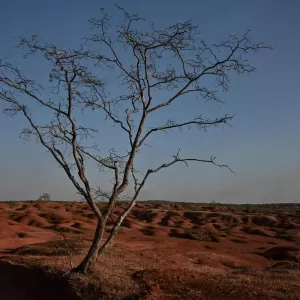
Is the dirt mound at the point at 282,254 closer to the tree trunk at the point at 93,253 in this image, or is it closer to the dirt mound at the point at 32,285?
the tree trunk at the point at 93,253

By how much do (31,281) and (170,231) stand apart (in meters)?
21.6

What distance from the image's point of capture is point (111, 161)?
938cm

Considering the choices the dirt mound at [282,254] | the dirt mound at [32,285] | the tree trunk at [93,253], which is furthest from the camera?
the dirt mound at [282,254]

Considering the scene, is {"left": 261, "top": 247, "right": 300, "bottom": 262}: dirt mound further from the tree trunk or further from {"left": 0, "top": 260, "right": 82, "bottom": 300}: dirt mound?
{"left": 0, "top": 260, "right": 82, "bottom": 300}: dirt mound

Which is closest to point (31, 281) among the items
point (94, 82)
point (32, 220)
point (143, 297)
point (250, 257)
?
point (143, 297)

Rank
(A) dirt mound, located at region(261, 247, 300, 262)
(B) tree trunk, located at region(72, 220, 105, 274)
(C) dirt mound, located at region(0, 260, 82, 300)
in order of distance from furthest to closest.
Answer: (A) dirt mound, located at region(261, 247, 300, 262) < (B) tree trunk, located at region(72, 220, 105, 274) < (C) dirt mound, located at region(0, 260, 82, 300)

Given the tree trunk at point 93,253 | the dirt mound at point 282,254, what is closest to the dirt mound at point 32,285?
the tree trunk at point 93,253

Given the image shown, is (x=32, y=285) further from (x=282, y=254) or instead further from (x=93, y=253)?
(x=282, y=254)

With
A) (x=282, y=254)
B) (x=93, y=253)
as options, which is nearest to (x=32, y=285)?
(x=93, y=253)

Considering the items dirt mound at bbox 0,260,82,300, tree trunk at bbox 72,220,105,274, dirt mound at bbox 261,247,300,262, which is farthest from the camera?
dirt mound at bbox 261,247,300,262

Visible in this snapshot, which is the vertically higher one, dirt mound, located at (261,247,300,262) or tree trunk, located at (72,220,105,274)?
tree trunk, located at (72,220,105,274)

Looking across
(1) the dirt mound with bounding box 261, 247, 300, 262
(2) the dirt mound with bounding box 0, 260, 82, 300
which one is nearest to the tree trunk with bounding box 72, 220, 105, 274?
(2) the dirt mound with bounding box 0, 260, 82, 300

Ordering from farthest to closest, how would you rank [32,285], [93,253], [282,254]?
[282,254] → [32,285] → [93,253]

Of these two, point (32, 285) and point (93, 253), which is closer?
point (93, 253)
